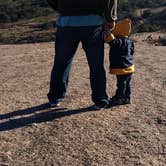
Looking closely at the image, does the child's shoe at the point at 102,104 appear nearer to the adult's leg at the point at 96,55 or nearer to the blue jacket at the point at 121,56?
the adult's leg at the point at 96,55

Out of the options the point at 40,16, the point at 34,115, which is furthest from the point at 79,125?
the point at 40,16

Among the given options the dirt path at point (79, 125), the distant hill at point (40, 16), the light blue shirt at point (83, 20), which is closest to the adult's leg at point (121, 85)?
the dirt path at point (79, 125)

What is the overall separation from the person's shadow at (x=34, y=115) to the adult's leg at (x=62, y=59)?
0.18m

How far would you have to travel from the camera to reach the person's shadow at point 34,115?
6181mm

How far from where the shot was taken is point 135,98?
7.03m

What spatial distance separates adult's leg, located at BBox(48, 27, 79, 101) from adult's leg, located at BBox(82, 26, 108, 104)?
0.50 feet

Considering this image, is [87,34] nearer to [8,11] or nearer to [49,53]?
[49,53]

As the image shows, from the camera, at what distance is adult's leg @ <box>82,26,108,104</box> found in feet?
20.3

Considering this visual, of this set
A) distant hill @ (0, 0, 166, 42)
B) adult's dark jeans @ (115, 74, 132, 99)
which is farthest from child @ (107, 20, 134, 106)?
distant hill @ (0, 0, 166, 42)

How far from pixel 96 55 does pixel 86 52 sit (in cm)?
13

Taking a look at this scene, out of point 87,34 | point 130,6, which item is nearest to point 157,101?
point 87,34

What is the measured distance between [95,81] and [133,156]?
1.34m

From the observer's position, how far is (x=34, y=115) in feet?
21.2

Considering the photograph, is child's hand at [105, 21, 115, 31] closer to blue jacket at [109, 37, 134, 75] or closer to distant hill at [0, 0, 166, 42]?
blue jacket at [109, 37, 134, 75]
